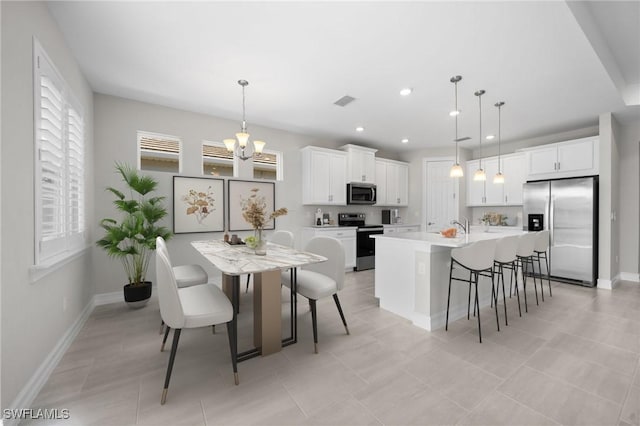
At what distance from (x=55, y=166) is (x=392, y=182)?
5.68 meters

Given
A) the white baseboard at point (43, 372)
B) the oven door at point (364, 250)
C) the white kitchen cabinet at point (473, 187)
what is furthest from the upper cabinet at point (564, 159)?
the white baseboard at point (43, 372)

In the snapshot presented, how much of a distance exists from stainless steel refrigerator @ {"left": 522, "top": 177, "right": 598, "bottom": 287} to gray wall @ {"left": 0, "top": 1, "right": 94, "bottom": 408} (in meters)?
6.37

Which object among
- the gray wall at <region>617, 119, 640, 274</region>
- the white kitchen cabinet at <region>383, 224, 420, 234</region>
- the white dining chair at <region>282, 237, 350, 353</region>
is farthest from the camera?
the white kitchen cabinet at <region>383, 224, 420, 234</region>

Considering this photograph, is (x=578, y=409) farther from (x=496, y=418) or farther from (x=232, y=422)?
(x=232, y=422)

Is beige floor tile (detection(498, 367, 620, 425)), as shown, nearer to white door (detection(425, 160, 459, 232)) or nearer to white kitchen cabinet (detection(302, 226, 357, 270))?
white kitchen cabinet (detection(302, 226, 357, 270))

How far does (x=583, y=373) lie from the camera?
6.40 ft

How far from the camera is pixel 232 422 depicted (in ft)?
4.92

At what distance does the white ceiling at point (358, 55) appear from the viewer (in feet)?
6.75

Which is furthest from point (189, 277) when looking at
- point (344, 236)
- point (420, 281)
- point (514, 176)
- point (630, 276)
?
point (630, 276)

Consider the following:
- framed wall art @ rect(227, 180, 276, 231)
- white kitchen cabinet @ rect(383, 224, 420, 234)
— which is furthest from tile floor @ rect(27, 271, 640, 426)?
white kitchen cabinet @ rect(383, 224, 420, 234)

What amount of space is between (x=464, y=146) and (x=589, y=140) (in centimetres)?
209

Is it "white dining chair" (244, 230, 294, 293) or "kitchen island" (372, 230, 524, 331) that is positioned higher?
"white dining chair" (244, 230, 294, 293)

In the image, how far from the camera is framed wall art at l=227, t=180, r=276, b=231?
4406 millimetres

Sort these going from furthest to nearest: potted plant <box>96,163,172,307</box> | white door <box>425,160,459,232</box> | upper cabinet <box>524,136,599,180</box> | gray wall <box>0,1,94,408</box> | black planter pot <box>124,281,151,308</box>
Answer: white door <box>425,160,459,232</box>, upper cabinet <box>524,136,599,180</box>, black planter pot <box>124,281,151,308</box>, potted plant <box>96,163,172,307</box>, gray wall <box>0,1,94,408</box>
